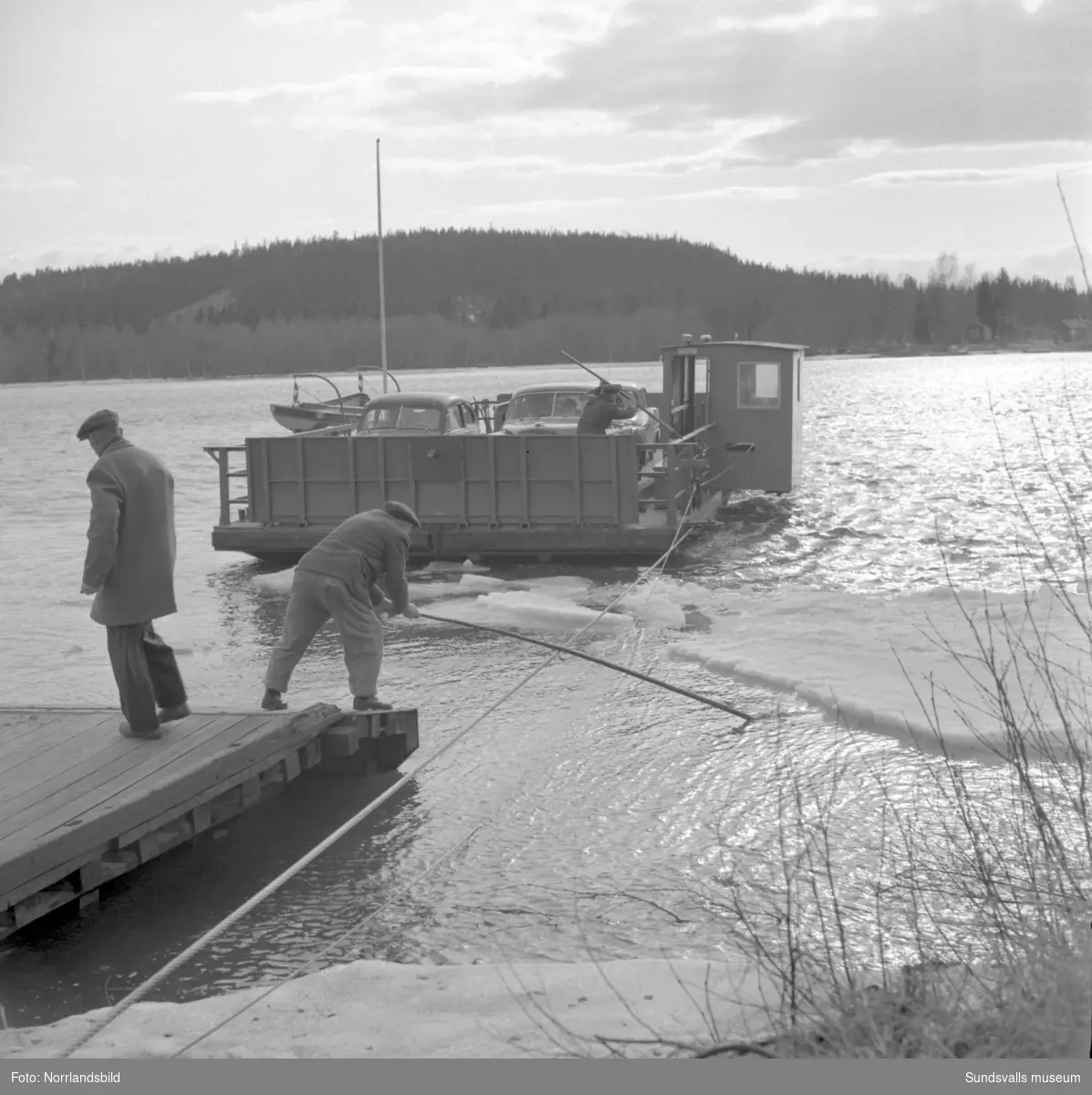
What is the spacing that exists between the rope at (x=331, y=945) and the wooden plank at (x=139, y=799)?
110 centimetres

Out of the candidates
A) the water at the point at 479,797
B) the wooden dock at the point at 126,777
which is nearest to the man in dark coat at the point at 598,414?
the water at the point at 479,797

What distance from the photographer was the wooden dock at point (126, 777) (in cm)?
574

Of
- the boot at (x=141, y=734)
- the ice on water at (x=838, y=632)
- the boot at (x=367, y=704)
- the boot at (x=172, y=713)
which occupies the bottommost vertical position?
the ice on water at (x=838, y=632)

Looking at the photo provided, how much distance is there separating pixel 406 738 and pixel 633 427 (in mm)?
12391

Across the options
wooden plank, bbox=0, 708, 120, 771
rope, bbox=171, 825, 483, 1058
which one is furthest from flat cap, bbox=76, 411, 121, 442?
rope, bbox=171, 825, 483, 1058

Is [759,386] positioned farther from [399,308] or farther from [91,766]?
[399,308]

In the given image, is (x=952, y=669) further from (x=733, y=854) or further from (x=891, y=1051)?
(x=891, y=1051)

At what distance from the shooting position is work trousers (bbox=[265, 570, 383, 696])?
27.3ft

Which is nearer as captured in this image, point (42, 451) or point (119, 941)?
point (119, 941)

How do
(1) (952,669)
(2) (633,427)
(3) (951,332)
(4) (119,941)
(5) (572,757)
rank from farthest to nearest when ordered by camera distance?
(3) (951,332), (2) (633,427), (1) (952,669), (5) (572,757), (4) (119,941)

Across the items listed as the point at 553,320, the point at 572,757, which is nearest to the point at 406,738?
the point at 572,757

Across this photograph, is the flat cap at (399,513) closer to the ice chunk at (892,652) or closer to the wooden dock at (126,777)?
the wooden dock at (126,777)

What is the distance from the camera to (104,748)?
23.0ft

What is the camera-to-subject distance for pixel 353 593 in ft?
27.5
